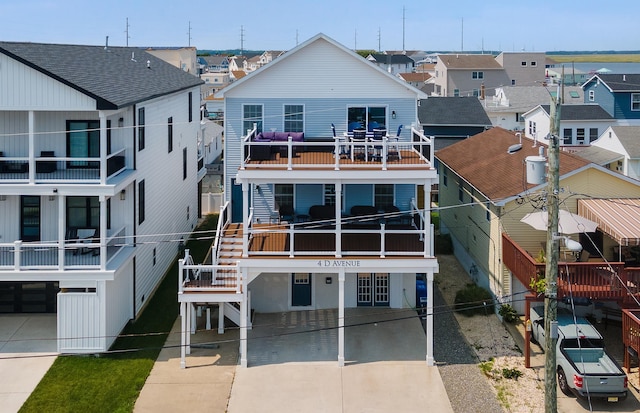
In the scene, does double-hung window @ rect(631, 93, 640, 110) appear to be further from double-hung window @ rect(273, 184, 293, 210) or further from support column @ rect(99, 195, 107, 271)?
support column @ rect(99, 195, 107, 271)

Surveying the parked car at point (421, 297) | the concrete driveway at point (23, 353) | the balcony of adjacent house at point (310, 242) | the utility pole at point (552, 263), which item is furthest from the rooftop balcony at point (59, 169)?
the utility pole at point (552, 263)

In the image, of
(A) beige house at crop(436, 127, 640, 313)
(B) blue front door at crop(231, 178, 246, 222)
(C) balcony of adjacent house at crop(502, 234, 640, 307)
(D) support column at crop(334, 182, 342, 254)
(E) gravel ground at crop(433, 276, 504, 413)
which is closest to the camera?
(E) gravel ground at crop(433, 276, 504, 413)

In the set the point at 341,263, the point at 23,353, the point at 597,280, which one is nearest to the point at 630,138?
the point at 597,280

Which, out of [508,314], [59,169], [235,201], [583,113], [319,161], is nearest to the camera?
[319,161]

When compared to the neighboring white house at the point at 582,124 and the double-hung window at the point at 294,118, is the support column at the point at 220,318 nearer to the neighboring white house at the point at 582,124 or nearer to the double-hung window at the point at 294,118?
the double-hung window at the point at 294,118

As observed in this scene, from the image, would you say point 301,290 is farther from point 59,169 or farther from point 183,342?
point 59,169

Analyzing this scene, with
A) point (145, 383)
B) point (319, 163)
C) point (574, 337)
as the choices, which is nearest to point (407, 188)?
point (319, 163)

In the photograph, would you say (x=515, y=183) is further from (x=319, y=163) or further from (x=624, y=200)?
(x=319, y=163)

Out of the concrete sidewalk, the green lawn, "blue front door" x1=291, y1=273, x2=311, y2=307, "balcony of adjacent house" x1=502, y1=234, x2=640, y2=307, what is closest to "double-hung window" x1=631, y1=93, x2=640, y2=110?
"balcony of adjacent house" x1=502, y1=234, x2=640, y2=307
